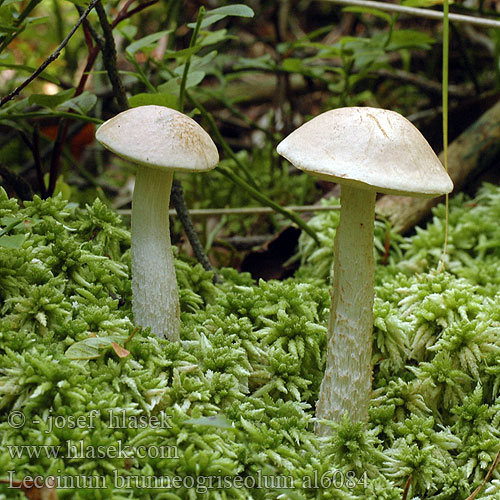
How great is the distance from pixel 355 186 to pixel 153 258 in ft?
2.07

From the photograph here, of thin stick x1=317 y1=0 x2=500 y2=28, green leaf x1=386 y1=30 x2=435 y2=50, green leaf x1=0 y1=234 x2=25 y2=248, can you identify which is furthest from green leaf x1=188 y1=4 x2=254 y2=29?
green leaf x1=386 y1=30 x2=435 y2=50

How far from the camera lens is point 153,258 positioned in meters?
1.52

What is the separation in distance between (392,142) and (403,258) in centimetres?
131

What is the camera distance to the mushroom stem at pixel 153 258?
147cm

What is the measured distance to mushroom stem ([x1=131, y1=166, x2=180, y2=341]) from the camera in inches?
57.9

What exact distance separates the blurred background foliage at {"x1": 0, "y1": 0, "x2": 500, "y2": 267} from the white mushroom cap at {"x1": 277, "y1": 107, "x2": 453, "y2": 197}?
0.51m

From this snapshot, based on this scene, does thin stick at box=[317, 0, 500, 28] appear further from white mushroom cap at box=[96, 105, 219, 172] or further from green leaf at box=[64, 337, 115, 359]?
green leaf at box=[64, 337, 115, 359]

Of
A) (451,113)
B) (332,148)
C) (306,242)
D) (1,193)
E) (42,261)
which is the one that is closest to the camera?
(332,148)

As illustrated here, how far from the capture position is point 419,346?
69.2 inches

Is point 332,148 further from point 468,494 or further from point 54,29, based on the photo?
point 54,29

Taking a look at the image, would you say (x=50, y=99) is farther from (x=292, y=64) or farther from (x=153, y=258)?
(x=292, y=64)

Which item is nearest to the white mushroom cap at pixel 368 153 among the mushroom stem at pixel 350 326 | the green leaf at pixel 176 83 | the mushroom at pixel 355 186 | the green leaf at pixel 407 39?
the mushroom at pixel 355 186

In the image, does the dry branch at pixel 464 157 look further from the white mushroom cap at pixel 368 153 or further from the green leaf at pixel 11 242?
the green leaf at pixel 11 242

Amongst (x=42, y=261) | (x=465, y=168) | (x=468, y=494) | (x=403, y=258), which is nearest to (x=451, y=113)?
(x=465, y=168)
